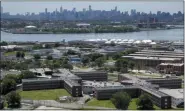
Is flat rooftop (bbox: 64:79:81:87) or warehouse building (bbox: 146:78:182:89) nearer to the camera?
flat rooftop (bbox: 64:79:81:87)

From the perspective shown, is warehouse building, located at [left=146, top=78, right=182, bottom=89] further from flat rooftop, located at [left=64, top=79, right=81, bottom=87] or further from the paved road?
the paved road

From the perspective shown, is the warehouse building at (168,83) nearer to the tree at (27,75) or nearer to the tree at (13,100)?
the tree at (27,75)

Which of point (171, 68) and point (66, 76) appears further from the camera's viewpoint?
point (171, 68)

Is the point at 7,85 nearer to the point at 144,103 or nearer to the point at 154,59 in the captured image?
the point at 144,103

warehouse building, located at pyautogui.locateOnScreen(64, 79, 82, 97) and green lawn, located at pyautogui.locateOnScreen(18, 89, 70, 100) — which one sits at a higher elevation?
warehouse building, located at pyautogui.locateOnScreen(64, 79, 82, 97)

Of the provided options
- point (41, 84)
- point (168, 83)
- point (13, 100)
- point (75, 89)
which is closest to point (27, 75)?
point (41, 84)

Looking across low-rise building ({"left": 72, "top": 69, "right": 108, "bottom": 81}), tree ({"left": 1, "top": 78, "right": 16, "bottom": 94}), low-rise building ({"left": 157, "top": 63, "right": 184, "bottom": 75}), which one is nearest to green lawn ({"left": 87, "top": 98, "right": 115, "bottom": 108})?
tree ({"left": 1, "top": 78, "right": 16, "bottom": 94})

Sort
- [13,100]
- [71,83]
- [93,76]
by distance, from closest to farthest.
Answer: [13,100] → [71,83] → [93,76]

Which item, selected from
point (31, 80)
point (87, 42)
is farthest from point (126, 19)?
point (31, 80)
